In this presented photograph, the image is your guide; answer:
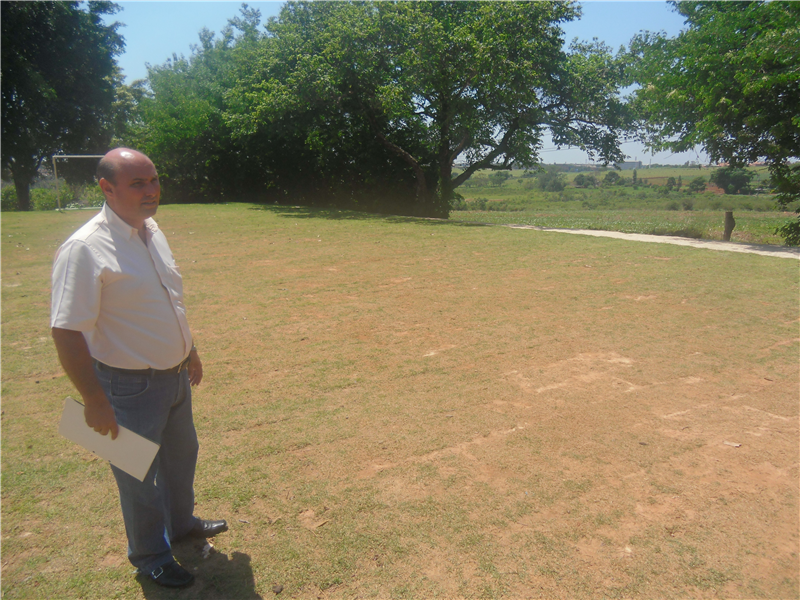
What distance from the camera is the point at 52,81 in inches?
1157

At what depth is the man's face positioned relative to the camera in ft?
7.70

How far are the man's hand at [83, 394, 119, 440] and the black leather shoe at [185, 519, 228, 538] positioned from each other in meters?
0.83

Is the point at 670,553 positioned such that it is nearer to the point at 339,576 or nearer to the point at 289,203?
the point at 339,576

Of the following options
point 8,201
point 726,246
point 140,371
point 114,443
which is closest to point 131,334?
point 140,371

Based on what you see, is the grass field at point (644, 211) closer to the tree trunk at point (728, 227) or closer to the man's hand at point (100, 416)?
the tree trunk at point (728, 227)

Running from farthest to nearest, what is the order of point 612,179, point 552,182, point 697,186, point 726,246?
point 612,179, point 552,182, point 697,186, point 726,246

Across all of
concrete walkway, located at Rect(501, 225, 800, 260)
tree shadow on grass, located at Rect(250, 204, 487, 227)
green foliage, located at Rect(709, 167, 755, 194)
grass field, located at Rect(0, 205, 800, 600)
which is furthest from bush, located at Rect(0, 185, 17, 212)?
green foliage, located at Rect(709, 167, 755, 194)

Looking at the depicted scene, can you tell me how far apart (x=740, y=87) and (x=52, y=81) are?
31.2 meters

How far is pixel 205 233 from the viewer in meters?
14.8

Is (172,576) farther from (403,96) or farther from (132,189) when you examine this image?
(403,96)

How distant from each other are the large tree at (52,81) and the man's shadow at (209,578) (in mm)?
29585

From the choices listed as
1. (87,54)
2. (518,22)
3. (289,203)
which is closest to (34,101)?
(87,54)

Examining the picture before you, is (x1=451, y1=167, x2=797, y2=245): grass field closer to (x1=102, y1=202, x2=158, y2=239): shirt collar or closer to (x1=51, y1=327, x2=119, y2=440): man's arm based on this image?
(x1=102, y1=202, x2=158, y2=239): shirt collar

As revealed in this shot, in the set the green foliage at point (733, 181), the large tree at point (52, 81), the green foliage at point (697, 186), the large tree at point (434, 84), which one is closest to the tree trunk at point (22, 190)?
the large tree at point (52, 81)
